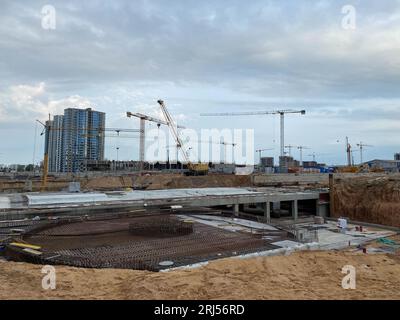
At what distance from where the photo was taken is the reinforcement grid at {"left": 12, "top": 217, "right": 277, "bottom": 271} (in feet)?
31.1

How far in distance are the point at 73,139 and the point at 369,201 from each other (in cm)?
9088

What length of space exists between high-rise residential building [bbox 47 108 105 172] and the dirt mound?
76.2 metres

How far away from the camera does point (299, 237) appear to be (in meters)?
13.9

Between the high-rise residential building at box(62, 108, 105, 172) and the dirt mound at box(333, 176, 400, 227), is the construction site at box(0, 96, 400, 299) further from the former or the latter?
the high-rise residential building at box(62, 108, 105, 172)

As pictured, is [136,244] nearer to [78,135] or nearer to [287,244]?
[287,244]

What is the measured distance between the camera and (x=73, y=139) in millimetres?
102625

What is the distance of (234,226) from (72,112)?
309 ft

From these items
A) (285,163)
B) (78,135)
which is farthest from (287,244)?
(285,163)

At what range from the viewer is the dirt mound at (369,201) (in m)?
29.0

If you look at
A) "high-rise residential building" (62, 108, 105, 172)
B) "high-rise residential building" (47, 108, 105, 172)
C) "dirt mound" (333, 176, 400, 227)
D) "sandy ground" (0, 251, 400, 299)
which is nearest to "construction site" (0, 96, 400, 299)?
"sandy ground" (0, 251, 400, 299)

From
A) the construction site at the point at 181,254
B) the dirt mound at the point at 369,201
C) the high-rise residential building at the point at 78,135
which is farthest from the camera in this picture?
the high-rise residential building at the point at 78,135

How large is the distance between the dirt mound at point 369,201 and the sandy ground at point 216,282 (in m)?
22.4

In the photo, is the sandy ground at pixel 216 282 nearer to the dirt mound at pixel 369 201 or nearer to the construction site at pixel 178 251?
the construction site at pixel 178 251

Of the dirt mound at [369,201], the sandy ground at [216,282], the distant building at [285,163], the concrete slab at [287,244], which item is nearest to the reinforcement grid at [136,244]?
the concrete slab at [287,244]
